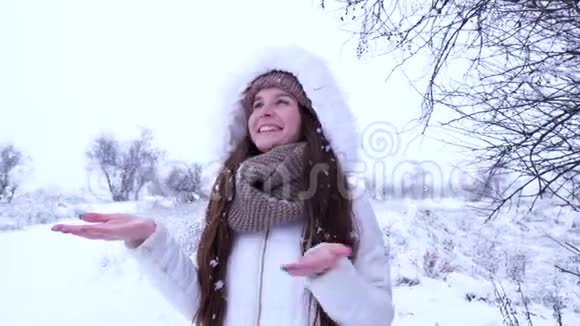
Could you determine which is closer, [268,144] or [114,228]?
[114,228]

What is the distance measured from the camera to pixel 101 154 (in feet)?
52.8

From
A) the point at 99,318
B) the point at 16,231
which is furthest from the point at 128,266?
the point at 16,231

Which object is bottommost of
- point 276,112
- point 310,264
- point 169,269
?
point 169,269

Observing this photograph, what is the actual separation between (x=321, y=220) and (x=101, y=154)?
15987 mm

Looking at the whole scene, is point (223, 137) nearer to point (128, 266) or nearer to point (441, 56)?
point (441, 56)

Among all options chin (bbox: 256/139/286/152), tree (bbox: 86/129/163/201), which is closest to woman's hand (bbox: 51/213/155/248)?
chin (bbox: 256/139/286/152)

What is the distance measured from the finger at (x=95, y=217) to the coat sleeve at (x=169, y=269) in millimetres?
130

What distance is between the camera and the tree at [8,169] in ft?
44.8

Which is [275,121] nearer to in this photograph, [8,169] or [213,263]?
[213,263]

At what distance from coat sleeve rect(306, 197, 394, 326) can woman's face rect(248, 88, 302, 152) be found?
316 mm

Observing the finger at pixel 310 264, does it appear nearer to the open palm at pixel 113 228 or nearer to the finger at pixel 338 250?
the finger at pixel 338 250

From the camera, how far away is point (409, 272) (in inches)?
235

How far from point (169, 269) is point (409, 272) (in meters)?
5.02

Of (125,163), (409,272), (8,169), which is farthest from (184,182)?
(8,169)
